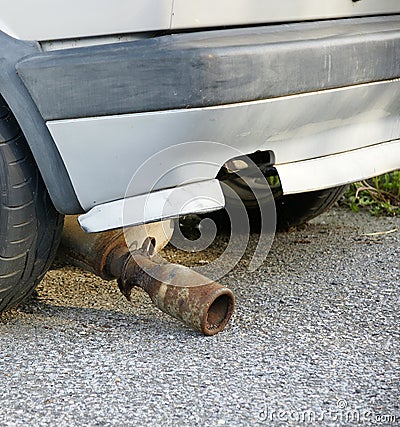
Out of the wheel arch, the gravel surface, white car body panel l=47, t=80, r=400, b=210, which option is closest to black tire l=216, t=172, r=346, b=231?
the gravel surface

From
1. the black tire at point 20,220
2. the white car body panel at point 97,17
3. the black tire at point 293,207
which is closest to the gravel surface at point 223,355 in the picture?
the black tire at point 20,220

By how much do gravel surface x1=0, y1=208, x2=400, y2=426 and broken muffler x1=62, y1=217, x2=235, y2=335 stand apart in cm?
8

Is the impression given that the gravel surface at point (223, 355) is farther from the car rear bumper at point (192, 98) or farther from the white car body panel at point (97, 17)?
the white car body panel at point (97, 17)

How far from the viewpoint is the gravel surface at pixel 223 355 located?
216cm

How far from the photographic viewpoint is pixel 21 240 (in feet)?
8.28

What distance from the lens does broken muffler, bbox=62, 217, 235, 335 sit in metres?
2.57

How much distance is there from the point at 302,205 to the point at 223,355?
4.45 ft

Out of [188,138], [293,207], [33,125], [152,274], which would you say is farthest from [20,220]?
[293,207]

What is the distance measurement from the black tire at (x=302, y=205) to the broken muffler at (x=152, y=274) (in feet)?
3.22

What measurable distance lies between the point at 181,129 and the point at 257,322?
769mm

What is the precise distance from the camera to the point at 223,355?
2488 millimetres

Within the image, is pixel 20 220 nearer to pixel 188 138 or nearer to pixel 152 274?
pixel 152 274

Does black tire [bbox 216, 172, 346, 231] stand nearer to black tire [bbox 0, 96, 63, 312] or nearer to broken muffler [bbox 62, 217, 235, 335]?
broken muffler [bbox 62, 217, 235, 335]

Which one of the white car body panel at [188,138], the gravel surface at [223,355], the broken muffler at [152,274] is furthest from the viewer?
the broken muffler at [152,274]
